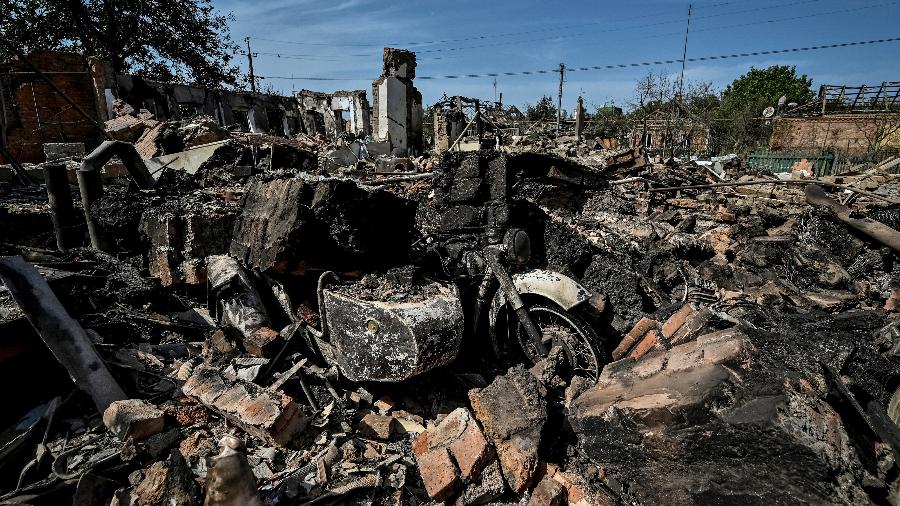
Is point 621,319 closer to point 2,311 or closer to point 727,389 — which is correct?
point 727,389

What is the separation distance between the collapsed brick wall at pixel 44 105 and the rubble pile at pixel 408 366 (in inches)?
418

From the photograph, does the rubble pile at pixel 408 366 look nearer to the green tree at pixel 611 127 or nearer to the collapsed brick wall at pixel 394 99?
the collapsed brick wall at pixel 394 99

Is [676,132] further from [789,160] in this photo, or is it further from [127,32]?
[127,32]

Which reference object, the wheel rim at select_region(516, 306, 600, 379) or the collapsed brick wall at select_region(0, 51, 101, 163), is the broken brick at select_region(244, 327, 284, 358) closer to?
the wheel rim at select_region(516, 306, 600, 379)

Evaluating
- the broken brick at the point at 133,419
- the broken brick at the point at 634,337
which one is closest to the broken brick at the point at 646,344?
the broken brick at the point at 634,337

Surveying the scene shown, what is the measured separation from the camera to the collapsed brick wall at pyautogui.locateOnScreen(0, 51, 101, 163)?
39.7ft

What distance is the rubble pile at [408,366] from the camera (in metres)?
1.92

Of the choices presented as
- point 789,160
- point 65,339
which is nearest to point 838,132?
point 789,160

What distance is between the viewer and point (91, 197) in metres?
4.85

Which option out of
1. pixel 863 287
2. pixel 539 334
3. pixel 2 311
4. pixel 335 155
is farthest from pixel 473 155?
pixel 335 155

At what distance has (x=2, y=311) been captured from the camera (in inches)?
108

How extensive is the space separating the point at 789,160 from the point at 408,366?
21254mm

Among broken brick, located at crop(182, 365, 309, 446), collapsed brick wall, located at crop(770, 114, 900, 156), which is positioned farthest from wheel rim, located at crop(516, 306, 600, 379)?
collapsed brick wall, located at crop(770, 114, 900, 156)

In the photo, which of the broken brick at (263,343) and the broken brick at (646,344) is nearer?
the broken brick at (646,344)
